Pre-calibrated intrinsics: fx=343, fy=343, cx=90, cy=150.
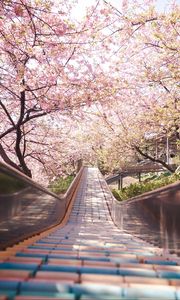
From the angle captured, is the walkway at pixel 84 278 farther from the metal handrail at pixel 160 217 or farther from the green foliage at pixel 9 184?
the metal handrail at pixel 160 217

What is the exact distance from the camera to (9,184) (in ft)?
11.8

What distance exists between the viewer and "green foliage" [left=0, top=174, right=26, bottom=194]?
3304 millimetres

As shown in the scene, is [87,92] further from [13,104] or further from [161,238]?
[161,238]

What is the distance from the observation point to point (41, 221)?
22.5 feet

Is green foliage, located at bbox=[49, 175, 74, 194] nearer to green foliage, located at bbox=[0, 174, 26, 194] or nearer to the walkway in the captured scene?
green foliage, located at bbox=[0, 174, 26, 194]

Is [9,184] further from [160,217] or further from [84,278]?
[160,217]

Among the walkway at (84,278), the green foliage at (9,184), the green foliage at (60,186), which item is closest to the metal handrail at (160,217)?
the walkway at (84,278)

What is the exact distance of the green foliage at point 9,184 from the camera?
3.30 metres

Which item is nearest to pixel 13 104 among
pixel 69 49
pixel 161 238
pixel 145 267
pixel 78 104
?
pixel 78 104

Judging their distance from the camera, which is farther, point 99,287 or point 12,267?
point 12,267

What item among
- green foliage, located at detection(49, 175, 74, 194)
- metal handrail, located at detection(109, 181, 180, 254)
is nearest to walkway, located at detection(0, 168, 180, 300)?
metal handrail, located at detection(109, 181, 180, 254)

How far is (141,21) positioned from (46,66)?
Result: 3.38 m

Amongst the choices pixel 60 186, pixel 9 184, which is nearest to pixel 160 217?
pixel 9 184

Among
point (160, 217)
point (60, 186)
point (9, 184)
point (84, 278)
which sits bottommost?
point (84, 278)
